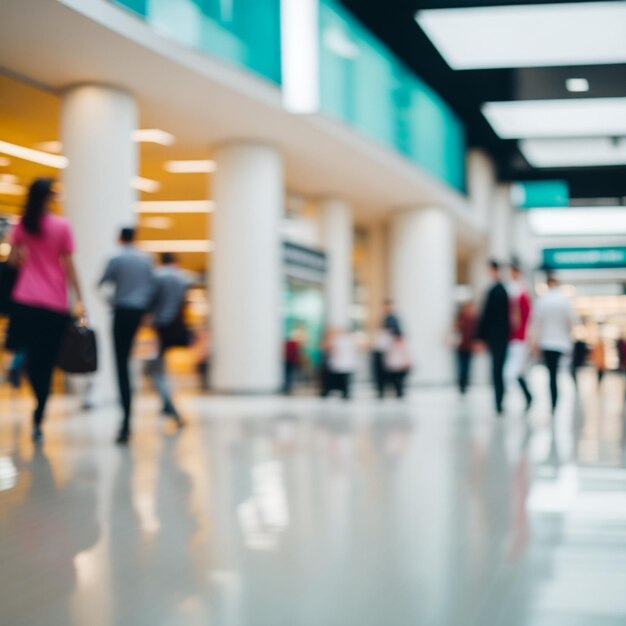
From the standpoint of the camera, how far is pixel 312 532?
13.3ft

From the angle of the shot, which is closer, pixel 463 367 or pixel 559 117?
pixel 463 367

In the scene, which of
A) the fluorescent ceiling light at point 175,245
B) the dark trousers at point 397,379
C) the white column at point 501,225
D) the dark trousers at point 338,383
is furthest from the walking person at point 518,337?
the white column at point 501,225

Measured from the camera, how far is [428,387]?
2564 centimetres

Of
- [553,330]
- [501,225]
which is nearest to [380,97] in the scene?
[553,330]

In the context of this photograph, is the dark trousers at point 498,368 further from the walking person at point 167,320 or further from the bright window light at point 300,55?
the bright window light at point 300,55

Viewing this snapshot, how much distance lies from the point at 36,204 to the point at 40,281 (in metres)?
0.58

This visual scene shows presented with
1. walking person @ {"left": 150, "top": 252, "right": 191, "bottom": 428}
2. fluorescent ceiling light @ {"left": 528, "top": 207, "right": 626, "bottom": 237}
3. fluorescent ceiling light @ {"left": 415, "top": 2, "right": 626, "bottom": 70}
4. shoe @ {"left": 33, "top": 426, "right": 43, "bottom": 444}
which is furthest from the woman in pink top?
fluorescent ceiling light @ {"left": 528, "top": 207, "right": 626, "bottom": 237}

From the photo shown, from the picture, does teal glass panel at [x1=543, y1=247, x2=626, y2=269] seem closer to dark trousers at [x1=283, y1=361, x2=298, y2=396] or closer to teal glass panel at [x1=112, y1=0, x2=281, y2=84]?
dark trousers at [x1=283, y1=361, x2=298, y2=396]

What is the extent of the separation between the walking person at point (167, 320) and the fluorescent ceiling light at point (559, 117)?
14.9 meters

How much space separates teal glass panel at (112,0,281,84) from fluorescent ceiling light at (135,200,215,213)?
25.0 feet

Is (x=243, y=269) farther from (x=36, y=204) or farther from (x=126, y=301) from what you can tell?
(x=36, y=204)

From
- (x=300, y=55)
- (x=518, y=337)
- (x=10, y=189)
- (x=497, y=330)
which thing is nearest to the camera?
(x=497, y=330)

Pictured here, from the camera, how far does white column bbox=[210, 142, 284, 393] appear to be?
17562 millimetres

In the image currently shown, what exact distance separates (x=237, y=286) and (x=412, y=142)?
6961 millimetres
